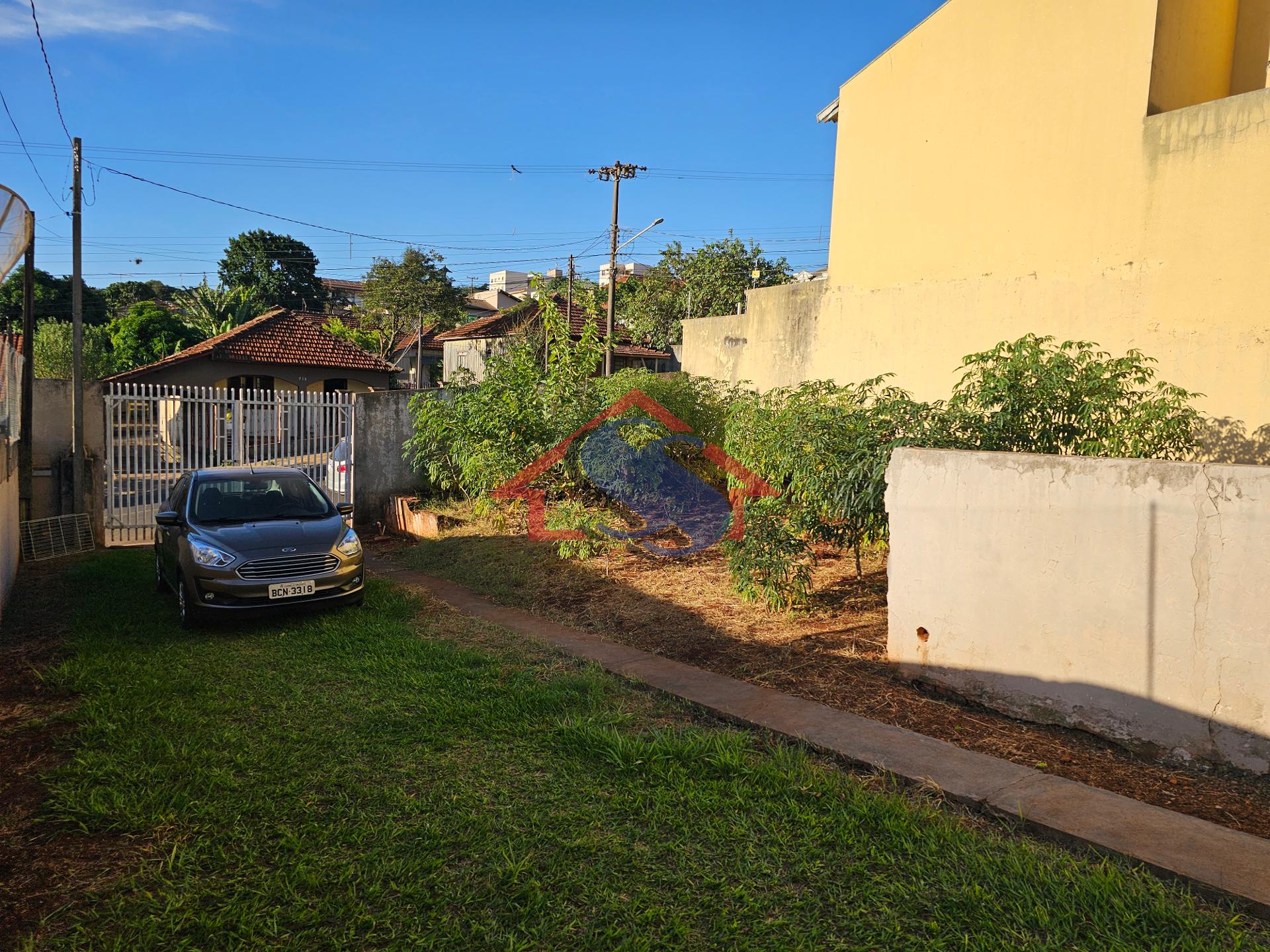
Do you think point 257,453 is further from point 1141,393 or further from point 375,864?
point 1141,393

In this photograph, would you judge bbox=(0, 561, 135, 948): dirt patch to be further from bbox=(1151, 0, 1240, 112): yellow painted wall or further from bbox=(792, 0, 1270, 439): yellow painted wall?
bbox=(1151, 0, 1240, 112): yellow painted wall

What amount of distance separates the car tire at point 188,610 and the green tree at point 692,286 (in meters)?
25.2

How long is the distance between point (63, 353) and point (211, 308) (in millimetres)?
8963

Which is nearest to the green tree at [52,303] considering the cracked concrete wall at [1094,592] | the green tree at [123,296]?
the green tree at [123,296]

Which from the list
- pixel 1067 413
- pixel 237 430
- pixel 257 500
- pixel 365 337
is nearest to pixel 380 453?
pixel 237 430

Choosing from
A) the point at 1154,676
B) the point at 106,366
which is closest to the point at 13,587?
the point at 1154,676

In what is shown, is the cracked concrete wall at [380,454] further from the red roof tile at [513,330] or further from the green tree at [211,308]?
the green tree at [211,308]

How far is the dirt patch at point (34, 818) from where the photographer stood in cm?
317

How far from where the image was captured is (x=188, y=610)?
698 cm

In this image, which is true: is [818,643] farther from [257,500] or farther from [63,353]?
[63,353]

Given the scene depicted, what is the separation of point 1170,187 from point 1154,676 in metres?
5.71

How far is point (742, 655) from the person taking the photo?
6547mm

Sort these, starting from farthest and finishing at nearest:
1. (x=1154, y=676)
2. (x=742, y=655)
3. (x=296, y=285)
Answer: (x=296, y=285) < (x=742, y=655) < (x=1154, y=676)

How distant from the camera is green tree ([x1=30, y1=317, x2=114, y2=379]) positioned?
94.1 ft
